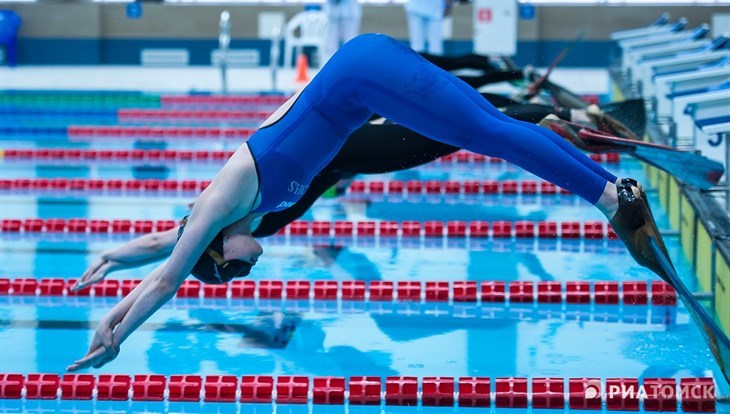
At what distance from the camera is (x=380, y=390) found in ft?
12.1

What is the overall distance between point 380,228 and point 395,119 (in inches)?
118

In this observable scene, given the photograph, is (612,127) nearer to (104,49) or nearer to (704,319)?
(704,319)

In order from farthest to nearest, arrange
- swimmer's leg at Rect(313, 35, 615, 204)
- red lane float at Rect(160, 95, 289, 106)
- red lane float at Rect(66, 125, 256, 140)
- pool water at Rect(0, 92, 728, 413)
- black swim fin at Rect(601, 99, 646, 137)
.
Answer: red lane float at Rect(160, 95, 289, 106)
red lane float at Rect(66, 125, 256, 140)
black swim fin at Rect(601, 99, 646, 137)
pool water at Rect(0, 92, 728, 413)
swimmer's leg at Rect(313, 35, 615, 204)

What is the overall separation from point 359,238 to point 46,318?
6.50 feet

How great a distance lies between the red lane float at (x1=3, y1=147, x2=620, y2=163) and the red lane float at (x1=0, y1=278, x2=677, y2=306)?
8.09 ft

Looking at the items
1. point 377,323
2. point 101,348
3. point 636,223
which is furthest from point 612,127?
point 101,348

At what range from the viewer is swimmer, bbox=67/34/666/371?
3.20m

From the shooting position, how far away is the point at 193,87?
1446 cm

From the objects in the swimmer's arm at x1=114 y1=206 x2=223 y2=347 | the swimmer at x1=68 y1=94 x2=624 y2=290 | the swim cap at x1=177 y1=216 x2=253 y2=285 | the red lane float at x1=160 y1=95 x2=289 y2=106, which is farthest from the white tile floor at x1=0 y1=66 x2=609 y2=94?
the swimmer's arm at x1=114 y1=206 x2=223 y2=347

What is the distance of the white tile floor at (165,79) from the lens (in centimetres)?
1420

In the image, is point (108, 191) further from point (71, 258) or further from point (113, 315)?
point (113, 315)

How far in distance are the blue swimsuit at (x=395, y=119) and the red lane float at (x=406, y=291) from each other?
161cm

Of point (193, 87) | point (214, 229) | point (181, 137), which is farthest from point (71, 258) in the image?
point (193, 87)

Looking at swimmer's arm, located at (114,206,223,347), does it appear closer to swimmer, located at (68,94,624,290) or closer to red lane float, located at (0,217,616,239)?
swimmer, located at (68,94,624,290)
